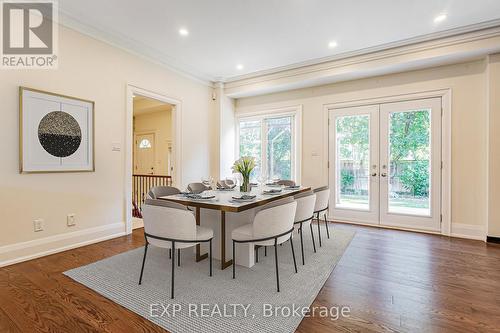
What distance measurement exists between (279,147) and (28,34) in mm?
4292

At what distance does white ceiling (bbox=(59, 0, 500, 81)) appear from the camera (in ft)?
9.54

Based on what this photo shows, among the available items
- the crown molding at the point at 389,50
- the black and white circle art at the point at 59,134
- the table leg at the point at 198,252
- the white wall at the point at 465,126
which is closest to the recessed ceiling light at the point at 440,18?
the crown molding at the point at 389,50

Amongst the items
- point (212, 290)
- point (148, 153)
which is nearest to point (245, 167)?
point (212, 290)

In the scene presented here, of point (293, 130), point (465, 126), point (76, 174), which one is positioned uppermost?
point (293, 130)

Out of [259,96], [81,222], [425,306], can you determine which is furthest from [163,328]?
[259,96]

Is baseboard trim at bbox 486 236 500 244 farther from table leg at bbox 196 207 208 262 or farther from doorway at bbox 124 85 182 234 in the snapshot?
doorway at bbox 124 85 182 234

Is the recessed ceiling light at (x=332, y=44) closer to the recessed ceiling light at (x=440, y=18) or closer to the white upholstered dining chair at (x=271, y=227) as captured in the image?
the recessed ceiling light at (x=440, y=18)

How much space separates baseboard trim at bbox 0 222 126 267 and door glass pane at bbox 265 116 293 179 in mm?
3111

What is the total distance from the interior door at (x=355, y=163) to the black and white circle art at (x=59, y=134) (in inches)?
165

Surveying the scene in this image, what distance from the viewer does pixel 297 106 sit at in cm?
521

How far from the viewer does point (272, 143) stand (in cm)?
Answer: 559

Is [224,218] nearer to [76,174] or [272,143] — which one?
[76,174]

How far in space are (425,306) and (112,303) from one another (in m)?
2.48

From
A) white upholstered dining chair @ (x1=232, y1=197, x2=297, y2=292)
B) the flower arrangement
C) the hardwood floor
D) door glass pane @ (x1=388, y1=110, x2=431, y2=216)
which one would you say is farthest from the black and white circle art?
door glass pane @ (x1=388, y1=110, x2=431, y2=216)
